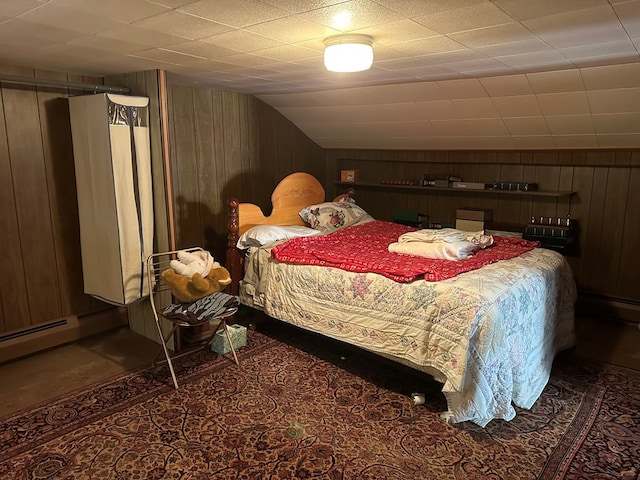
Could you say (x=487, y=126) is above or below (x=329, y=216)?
above

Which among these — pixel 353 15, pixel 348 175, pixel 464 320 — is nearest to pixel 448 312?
pixel 464 320

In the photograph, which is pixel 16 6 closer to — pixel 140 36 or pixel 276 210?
pixel 140 36

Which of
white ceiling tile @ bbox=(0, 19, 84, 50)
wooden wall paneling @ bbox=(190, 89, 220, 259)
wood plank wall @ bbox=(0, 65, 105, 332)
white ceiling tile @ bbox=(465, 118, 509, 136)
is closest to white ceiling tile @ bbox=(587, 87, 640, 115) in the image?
white ceiling tile @ bbox=(465, 118, 509, 136)

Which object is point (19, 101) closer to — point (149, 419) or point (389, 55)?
point (149, 419)

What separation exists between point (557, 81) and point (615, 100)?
42cm

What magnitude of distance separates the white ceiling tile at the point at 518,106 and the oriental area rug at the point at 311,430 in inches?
71.5

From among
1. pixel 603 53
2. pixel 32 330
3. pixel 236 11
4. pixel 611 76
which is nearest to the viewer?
pixel 236 11

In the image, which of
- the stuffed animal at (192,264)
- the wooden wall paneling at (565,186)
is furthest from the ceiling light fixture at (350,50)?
the wooden wall paneling at (565,186)

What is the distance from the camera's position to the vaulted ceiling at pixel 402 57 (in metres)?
1.83

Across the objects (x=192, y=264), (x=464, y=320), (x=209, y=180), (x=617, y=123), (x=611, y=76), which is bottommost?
(x=464, y=320)

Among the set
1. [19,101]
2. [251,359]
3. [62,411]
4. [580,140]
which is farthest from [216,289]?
[580,140]

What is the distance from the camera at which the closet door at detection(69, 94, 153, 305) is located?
9.62ft

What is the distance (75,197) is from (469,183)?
10.9 ft

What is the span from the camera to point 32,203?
10.5 ft
